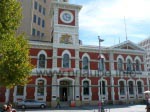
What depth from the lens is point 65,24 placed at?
3494cm

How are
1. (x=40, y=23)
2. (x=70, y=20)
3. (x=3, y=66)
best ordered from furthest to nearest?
(x=40, y=23) < (x=70, y=20) < (x=3, y=66)

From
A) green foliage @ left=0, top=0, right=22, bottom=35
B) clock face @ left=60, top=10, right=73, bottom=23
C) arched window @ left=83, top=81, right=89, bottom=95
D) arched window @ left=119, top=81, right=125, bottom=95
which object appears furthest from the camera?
arched window @ left=119, top=81, right=125, bottom=95

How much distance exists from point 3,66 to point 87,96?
750 inches

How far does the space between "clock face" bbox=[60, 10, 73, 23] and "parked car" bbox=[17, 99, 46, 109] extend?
14508mm

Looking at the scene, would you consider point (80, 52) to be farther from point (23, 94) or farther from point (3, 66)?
point (3, 66)

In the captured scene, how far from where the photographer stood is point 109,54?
37.1 metres

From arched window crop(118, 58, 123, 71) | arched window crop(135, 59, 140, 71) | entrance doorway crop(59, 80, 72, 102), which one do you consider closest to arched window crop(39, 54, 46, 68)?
entrance doorway crop(59, 80, 72, 102)

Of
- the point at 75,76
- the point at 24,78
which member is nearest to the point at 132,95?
the point at 75,76

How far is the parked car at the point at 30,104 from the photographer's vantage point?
28578 millimetres

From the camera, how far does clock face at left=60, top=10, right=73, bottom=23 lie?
35.1 meters

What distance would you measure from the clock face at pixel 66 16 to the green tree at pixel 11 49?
650 inches

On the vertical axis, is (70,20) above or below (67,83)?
above

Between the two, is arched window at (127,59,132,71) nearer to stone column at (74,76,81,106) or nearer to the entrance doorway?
stone column at (74,76,81,106)

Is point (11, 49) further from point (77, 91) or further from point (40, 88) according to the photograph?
point (77, 91)
